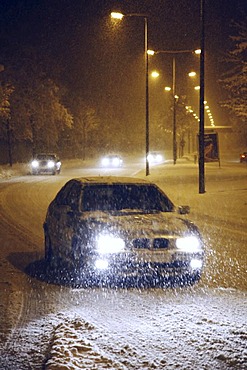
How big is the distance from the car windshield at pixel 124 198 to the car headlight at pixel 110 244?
110cm

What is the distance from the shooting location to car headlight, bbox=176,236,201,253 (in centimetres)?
874

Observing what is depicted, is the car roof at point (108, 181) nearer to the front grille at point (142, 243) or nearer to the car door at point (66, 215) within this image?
the car door at point (66, 215)

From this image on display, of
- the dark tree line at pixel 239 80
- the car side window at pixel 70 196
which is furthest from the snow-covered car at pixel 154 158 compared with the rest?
the car side window at pixel 70 196

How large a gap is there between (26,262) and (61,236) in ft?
4.62

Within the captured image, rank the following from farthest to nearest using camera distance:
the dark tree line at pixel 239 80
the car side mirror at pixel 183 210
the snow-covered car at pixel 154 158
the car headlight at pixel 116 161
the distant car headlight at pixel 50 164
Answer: the snow-covered car at pixel 154 158
the car headlight at pixel 116 161
the distant car headlight at pixel 50 164
the dark tree line at pixel 239 80
the car side mirror at pixel 183 210

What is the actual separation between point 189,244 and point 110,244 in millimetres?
1124

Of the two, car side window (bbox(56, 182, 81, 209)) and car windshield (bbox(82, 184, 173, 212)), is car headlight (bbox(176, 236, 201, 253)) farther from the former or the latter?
car side window (bbox(56, 182, 81, 209))

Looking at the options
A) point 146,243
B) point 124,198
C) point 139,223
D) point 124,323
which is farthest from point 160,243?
point 124,323

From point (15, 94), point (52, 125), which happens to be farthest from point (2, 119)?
point (52, 125)

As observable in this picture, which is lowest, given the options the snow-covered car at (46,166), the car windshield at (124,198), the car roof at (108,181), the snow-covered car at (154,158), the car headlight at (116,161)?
the snow-covered car at (154,158)

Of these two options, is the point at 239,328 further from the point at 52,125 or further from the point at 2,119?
the point at 52,125

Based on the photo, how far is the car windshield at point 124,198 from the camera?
385 inches

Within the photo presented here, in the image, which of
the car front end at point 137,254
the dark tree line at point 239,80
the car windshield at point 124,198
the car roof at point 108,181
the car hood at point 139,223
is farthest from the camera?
the dark tree line at point 239,80

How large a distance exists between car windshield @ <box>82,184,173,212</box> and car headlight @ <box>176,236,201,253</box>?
3.80ft
